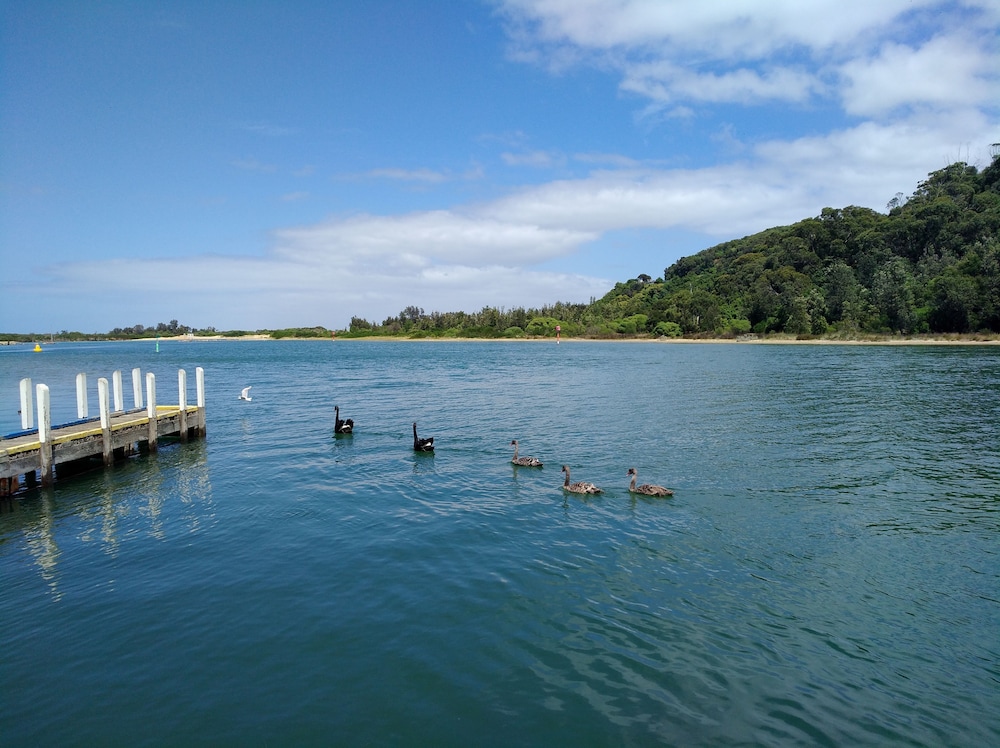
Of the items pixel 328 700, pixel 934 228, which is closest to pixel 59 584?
pixel 328 700

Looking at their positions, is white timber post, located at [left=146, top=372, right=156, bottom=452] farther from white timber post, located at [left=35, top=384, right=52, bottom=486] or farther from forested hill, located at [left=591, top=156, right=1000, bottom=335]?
forested hill, located at [left=591, top=156, right=1000, bottom=335]

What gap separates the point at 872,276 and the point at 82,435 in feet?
507

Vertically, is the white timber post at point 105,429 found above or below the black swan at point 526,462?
above

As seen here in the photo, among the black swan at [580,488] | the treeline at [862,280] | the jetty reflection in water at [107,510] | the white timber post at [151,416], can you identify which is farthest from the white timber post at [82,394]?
the treeline at [862,280]

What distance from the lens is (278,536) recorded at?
13.8 metres

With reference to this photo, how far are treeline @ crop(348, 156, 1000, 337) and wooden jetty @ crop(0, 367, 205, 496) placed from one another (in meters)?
121

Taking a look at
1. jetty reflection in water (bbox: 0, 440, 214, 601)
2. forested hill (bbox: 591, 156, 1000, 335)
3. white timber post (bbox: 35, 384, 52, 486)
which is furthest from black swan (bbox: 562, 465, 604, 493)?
forested hill (bbox: 591, 156, 1000, 335)

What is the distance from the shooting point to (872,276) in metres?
135

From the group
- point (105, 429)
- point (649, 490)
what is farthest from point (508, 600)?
point (105, 429)

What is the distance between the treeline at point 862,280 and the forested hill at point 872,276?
0.25 m

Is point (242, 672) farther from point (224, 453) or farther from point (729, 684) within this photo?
point (224, 453)

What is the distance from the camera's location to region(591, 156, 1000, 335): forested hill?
108 meters

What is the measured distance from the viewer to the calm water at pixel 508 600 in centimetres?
748

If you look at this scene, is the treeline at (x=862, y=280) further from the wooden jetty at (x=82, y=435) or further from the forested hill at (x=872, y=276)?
the wooden jetty at (x=82, y=435)
